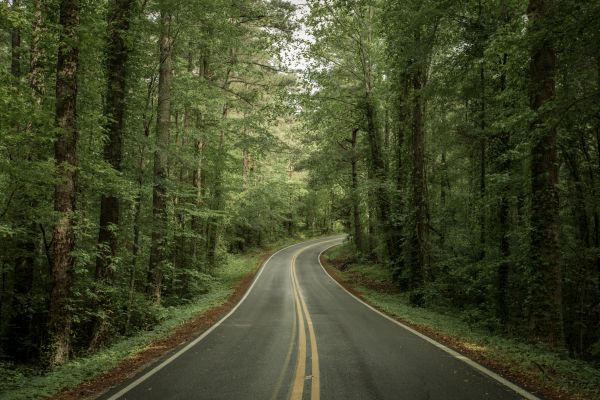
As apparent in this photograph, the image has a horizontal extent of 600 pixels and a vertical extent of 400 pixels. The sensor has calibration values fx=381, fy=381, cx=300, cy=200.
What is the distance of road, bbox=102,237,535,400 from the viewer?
5.83 metres

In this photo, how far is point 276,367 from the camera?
23.5ft

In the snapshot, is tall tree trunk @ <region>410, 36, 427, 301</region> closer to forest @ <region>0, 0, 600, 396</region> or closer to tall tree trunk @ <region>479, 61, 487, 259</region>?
forest @ <region>0, 0, 600, 396</region>

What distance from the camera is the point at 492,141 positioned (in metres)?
14.6

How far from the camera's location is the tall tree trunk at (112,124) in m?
10.8

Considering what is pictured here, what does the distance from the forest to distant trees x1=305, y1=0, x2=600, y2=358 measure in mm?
83

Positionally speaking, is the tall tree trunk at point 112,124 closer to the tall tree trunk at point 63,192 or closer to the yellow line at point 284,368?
the tall tree trunk at point 63,192

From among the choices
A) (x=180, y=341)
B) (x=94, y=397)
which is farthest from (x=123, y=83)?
(x=94, y=397)

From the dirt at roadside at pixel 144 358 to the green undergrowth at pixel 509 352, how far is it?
651 centimetres

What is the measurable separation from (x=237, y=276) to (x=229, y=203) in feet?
23.4

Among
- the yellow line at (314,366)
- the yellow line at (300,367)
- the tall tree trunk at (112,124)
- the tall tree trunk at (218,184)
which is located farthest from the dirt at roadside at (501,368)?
the tall tree trunk at (218,184)

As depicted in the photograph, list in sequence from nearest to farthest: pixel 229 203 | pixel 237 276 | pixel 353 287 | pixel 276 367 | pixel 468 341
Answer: pixel 276 367
pixel 468 341
pixel 353 287
pixel 237 276
pixel 229 203

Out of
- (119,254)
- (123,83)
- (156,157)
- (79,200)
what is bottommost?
(119,254)

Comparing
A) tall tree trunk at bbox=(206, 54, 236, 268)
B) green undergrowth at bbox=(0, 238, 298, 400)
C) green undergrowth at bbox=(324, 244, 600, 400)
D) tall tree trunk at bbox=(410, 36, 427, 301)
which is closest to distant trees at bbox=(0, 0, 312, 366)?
green undergrowth at bbox=(0, 238, 298, 400)

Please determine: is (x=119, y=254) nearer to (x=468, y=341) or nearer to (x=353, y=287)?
(x=468, y=341)
